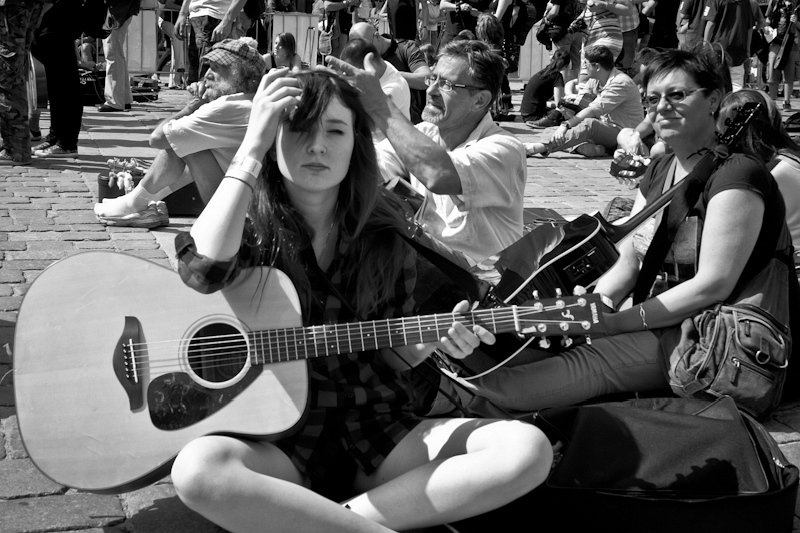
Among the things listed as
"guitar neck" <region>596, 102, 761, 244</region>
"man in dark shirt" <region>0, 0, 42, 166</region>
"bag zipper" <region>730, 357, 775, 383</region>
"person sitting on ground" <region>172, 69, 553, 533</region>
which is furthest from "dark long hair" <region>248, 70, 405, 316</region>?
"man in dark shirt" <region>0, 0, 42, 166</region>

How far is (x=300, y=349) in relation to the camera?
90.0 inches

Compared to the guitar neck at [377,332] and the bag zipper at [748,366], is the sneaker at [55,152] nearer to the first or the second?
the guitar neck at [377,332]

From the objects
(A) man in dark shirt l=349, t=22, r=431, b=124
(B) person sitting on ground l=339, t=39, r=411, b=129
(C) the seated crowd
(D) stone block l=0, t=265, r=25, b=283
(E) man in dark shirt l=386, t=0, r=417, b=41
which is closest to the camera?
(C) the seated crowd

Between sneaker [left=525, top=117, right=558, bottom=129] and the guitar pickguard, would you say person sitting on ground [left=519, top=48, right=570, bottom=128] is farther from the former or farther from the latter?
the guitar pickguard

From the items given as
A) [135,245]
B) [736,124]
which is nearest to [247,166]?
[736,124]

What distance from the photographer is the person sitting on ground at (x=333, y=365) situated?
6.88 feet

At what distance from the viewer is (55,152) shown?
25.1 ft

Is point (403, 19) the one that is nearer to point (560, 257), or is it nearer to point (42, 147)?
point (42, 147)

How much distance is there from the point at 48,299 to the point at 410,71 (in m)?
7.29

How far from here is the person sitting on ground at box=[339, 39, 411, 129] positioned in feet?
22.1

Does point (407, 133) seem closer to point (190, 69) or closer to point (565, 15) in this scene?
point (565, 15)

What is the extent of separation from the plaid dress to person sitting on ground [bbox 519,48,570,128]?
28.1 feet

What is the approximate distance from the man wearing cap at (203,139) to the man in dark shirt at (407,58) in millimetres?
2216

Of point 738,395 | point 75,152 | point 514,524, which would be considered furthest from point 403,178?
point 75,152
